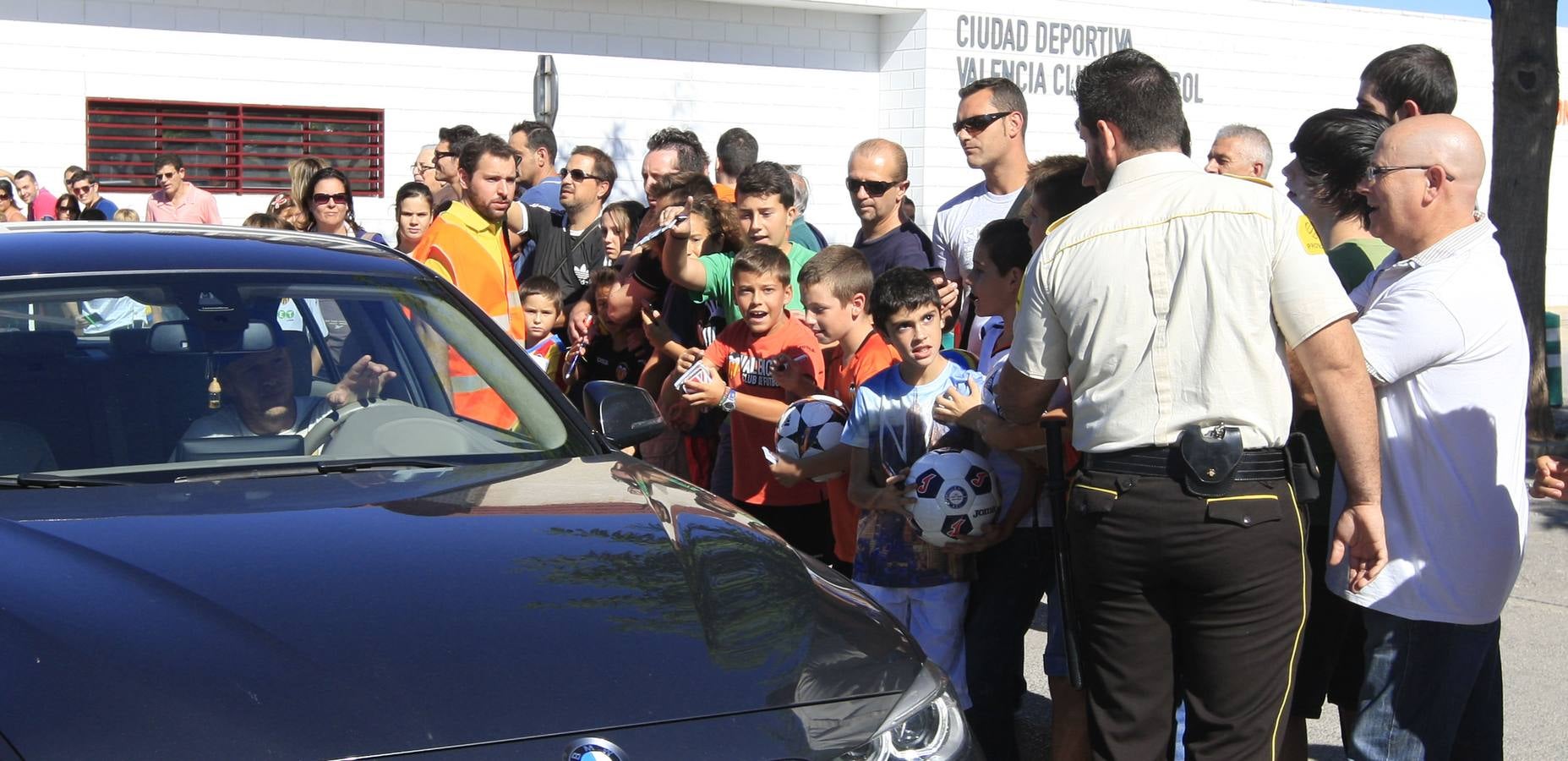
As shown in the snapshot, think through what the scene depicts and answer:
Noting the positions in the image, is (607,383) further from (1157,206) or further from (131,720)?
(131,720)

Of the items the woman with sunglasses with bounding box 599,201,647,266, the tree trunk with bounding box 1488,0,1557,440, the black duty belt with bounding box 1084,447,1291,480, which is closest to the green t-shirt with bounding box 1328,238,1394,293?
the black duty belt with bounding box 1084,447,1291,480

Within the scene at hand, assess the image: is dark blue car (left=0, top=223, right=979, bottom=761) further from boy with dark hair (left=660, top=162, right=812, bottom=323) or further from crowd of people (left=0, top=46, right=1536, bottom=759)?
boy with dark hair (left=660, top=162, right=812, bottom=323)

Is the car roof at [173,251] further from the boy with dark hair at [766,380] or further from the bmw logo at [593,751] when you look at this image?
the bmw logo at [593,751]

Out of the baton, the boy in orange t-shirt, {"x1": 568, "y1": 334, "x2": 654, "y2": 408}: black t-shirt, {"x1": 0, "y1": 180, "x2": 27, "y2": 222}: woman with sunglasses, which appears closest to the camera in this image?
the baton

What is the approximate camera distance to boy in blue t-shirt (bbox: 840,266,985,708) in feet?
14.6

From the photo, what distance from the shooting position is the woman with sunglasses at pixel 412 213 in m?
7.80

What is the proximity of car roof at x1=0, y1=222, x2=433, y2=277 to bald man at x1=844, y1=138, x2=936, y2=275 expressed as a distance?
8.65 ft

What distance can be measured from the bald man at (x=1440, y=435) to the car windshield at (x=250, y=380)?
→ 1974mm

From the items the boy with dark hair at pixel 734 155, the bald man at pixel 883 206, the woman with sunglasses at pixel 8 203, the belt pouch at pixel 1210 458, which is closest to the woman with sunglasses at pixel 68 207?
the woman with sunglasses at pixel 8 203

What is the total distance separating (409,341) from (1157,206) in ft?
6.49

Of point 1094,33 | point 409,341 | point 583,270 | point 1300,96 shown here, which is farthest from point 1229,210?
point 1300,96

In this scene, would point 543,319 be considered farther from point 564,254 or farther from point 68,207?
point 68,207

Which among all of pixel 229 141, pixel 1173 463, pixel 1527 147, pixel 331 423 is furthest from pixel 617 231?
pixel 229 141

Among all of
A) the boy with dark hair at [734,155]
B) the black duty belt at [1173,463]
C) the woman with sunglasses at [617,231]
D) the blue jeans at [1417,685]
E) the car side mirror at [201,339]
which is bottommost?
the blue jeans at [1417,685]
